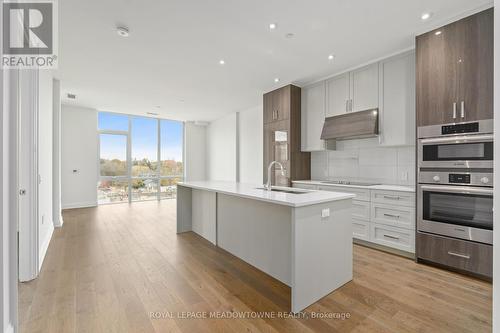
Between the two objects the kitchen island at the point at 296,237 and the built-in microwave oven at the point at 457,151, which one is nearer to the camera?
the kitchen island at the point at 296,237

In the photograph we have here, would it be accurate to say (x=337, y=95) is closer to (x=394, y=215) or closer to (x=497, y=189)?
(x=394, y=215)

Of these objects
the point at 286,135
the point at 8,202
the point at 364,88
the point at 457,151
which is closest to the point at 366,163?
the point at 364,88

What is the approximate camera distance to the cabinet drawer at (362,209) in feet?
10.3

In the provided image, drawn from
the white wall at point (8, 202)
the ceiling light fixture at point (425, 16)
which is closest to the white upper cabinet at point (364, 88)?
the ceiling light fixture at point (425, 16)

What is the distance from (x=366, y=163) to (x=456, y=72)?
1.68 m

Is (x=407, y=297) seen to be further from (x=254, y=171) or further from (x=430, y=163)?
(x=254, y=171)

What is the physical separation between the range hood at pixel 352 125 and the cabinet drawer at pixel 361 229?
4.31ft

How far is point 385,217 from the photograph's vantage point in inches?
117

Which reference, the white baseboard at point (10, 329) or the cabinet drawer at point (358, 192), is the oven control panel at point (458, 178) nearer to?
the cabinet drawer at point (358, 192)

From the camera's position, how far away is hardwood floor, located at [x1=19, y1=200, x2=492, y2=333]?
63.6 inches

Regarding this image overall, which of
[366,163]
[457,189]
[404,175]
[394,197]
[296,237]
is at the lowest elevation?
[296,237]

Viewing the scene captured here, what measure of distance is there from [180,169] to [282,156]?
4831 mm

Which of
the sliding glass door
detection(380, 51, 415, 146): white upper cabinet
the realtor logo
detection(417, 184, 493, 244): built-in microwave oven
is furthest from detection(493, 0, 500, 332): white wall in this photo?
the sliding glass door

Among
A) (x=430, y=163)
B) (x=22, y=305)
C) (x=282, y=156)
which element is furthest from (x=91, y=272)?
(x=430, y=163)
